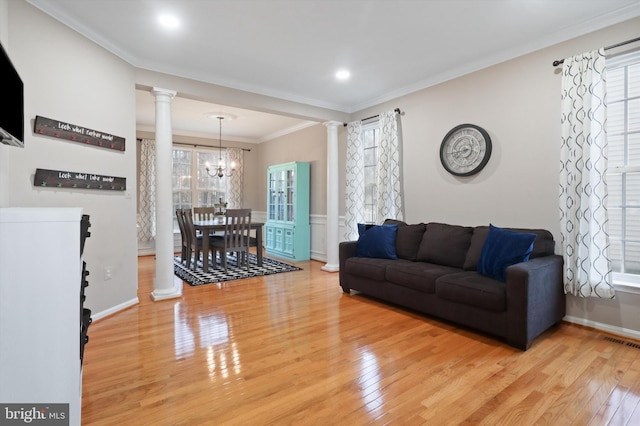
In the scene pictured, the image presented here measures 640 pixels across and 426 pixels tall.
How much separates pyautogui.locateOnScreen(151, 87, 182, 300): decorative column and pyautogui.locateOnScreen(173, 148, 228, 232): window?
3.88m

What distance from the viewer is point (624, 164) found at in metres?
2.84

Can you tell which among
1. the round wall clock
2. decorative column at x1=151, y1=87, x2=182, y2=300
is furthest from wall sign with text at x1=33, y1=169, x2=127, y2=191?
the round wall clock

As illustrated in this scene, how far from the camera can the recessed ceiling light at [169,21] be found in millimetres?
2823

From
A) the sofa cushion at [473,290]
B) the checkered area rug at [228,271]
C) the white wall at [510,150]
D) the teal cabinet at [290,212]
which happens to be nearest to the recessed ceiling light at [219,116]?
the teal cabinet at [290,212]

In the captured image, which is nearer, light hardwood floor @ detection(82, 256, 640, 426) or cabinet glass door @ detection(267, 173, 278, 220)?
light hardwood floor @ detection(82, 256, 640, 426)

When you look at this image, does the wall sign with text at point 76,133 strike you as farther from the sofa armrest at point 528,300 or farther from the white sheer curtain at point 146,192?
the sofa armrest at point 528,300

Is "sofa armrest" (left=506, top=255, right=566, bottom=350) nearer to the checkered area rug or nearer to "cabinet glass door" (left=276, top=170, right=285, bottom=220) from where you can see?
the checkered area rug

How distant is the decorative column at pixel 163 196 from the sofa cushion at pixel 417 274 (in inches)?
101

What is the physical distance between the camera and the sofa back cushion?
10.1 ft

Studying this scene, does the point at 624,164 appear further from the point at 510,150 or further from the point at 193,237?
the point at 193,237

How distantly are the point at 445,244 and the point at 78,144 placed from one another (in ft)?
12.4

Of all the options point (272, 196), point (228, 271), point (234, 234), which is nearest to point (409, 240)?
point (234, 234)

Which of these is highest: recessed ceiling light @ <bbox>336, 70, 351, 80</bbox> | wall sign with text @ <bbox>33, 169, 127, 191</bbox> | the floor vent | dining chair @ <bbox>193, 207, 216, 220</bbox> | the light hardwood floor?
recessed ceiling light @ <bbox>336, 70, 351, 80</bbox>
